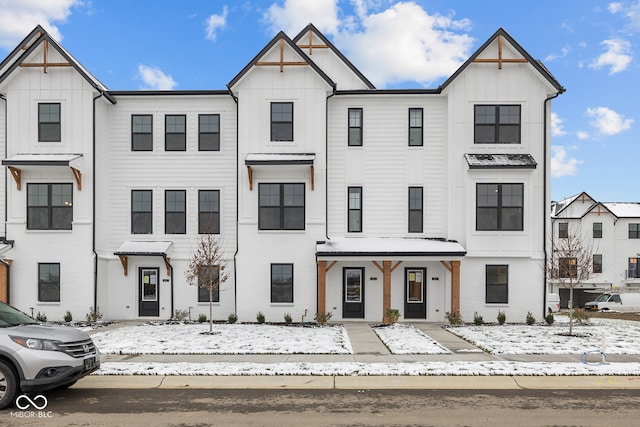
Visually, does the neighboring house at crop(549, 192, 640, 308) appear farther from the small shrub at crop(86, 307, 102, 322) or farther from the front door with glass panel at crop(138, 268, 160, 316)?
the small shrub at crop(86, 307, 102, 322)

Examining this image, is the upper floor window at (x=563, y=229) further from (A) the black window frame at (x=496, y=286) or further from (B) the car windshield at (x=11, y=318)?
(B) the car windshield at (x=11, y=318)

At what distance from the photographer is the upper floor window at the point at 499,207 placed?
71.5ft

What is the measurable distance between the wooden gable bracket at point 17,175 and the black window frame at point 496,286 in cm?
1974

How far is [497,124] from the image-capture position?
72.5 feet

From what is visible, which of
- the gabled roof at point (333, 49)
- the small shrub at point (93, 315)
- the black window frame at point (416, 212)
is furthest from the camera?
the gabled roof at point (333, 49)

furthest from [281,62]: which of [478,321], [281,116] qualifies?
[478,321]

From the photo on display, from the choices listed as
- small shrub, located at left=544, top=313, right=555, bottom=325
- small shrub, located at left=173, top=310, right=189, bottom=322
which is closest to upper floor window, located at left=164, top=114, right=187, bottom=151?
small shrub, located at left=173, top=310, right=189, bottom=322

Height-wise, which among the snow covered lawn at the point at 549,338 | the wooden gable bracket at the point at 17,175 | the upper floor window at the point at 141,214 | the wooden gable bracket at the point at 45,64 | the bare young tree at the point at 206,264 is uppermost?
the wooden gable bracket at the point at 45,64

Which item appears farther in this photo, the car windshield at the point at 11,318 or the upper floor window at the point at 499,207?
the upper floor window at the point at 499,207

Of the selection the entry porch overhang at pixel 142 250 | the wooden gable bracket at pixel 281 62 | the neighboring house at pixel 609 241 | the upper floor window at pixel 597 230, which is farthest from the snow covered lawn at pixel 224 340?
the upper floor window at pixel 597 230

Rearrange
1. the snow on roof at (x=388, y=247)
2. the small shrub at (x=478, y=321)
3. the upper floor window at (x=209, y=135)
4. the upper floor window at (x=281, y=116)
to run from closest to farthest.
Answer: the snow on roof at (x=388, y=247) < the small shrub at (x=478, y=321) < the upper floor window at (x=281, y=116) < the upper floor window at (x=209, y=135)

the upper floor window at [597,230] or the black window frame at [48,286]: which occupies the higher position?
the upper floor window at [597,230]

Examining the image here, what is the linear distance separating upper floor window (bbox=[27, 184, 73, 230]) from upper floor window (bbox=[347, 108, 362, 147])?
1200cm

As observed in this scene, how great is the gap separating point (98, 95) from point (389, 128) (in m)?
12.3
